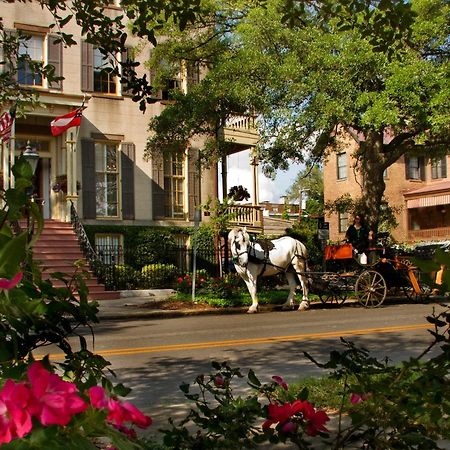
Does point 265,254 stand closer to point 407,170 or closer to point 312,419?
point 312,419

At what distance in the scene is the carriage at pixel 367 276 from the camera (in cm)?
1703

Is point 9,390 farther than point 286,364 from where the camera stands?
No

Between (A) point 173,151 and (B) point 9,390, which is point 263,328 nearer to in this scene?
(A) point 173,151

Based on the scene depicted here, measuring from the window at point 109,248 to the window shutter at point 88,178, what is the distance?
35.1 inches

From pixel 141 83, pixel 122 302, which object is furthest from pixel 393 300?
pixel 141 83

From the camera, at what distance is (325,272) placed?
1756 cm

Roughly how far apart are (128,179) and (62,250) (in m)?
4.44

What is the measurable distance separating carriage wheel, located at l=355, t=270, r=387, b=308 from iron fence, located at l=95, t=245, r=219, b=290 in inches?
284

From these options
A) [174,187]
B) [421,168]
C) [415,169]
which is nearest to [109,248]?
[174,187]

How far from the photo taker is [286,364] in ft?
25.3

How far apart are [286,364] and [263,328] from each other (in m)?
4.20

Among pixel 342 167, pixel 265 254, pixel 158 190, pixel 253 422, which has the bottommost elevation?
pixel 253 422

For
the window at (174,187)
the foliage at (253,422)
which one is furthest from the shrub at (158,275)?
the foliage at (253,422)

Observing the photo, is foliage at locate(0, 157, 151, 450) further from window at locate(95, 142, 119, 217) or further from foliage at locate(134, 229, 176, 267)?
window at locate(95, 142, 119, 217)
